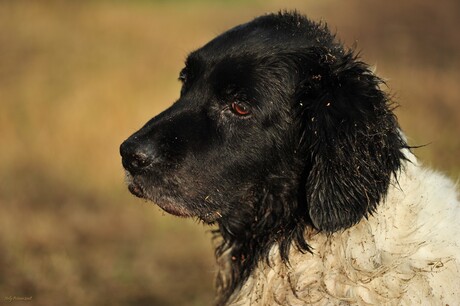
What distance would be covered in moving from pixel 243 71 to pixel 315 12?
57.9 feet

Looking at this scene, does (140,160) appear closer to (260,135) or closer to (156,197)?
(156,197)

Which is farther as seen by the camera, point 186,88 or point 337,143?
point 186,88

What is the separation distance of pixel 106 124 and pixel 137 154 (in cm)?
709

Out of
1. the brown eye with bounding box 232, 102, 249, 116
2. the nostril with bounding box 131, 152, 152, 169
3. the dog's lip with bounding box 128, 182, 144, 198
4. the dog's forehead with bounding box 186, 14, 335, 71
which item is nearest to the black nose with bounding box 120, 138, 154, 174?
the nostril with bounding box 131, 152, 152, 169

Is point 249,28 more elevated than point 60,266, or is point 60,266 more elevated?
point 249,28

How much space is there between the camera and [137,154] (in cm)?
374

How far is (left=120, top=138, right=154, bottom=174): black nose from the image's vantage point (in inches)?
147

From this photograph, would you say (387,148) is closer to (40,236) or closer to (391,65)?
(40,236)

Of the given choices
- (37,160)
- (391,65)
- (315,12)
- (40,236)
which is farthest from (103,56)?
(315,12)

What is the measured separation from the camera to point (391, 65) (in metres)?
12.4

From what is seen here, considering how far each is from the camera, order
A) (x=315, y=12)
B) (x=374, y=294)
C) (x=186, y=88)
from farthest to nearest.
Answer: (x=315, y=12) < (x=186, y=88) < (x=374, y=294)

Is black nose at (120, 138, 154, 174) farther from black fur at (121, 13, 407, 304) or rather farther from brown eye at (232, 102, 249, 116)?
brown eye at (232, 102, 249, 116)

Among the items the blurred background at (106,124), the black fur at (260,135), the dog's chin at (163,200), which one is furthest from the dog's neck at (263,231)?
the blurred background at (106,124)

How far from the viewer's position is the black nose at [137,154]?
3.74 meters
